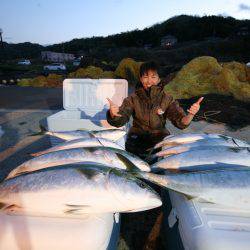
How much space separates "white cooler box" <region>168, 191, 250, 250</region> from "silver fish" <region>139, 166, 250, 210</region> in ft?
0.17

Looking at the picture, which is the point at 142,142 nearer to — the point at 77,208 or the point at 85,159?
the point at 85,159

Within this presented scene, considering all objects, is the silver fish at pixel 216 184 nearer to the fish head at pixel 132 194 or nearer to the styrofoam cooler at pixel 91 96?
the fish head at pixel 132 194

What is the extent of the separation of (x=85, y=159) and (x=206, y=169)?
0.98m

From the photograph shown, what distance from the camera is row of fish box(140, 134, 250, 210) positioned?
218cm

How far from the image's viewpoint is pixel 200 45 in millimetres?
50750

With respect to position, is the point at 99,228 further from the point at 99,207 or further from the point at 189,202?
the point at 189,202

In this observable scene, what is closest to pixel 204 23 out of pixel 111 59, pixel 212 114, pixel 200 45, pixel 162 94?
pixel 200 45

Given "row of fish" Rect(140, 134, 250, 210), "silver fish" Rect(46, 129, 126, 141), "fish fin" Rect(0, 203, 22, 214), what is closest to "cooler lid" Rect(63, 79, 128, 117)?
"silver fish" Rect(46, 129, 126, 141)

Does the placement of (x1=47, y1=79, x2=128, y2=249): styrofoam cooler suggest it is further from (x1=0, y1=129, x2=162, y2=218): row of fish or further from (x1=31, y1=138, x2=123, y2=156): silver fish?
(x1=0, y1=129, x2=162, y2=218): row of fish

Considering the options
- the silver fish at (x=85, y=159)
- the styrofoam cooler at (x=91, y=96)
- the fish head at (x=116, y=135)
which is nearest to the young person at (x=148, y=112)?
the fish head at (x=116, y=135)

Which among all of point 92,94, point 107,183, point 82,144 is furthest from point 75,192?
point 92,94

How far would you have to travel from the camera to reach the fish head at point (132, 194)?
2074 millimetres

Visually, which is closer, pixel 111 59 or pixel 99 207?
pixel 99 207

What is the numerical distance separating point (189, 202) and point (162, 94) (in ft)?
7.61
